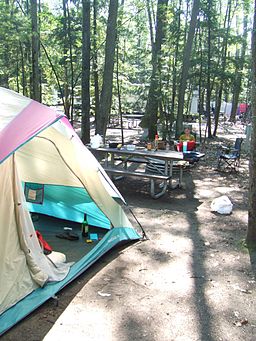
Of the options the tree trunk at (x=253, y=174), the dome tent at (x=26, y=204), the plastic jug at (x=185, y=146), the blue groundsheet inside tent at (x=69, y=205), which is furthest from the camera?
the plastic jug at (x=185, y=146)

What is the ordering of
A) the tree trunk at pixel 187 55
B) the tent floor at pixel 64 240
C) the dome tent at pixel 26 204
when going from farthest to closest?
the tree trunk at pixel 187 55 < the tent floor at pixel 64 240 < the dome tent at pixel 26 204

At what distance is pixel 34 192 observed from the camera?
17.9 ft

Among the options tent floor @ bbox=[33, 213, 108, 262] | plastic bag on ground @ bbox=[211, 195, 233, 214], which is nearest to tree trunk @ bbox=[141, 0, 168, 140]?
plastic bag on ground @ bbox=[211, 195, 233, 214]

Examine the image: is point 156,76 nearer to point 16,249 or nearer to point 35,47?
point 35,47

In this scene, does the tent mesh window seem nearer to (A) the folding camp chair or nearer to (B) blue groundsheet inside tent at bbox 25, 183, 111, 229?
(B) blue groundsheet inside tent at bbox 25, 183, 111, 229

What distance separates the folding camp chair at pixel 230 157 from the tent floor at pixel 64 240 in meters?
5.37

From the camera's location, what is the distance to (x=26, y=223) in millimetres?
3480

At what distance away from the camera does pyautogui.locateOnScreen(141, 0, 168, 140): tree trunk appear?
12.5 meters

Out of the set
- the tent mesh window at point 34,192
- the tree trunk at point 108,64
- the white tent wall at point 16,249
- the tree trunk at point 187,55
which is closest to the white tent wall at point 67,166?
the tent mesh window at point 34,192

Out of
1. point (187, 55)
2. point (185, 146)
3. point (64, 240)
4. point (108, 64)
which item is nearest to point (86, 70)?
point (108, 64)

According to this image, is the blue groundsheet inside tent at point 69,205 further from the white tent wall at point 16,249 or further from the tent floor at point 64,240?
the white tent wall at point 16,249

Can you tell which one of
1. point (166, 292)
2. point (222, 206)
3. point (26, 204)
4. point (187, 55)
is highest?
point (187, 55)

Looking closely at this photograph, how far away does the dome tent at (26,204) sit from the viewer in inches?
124

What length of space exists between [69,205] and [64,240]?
30.3 inches
